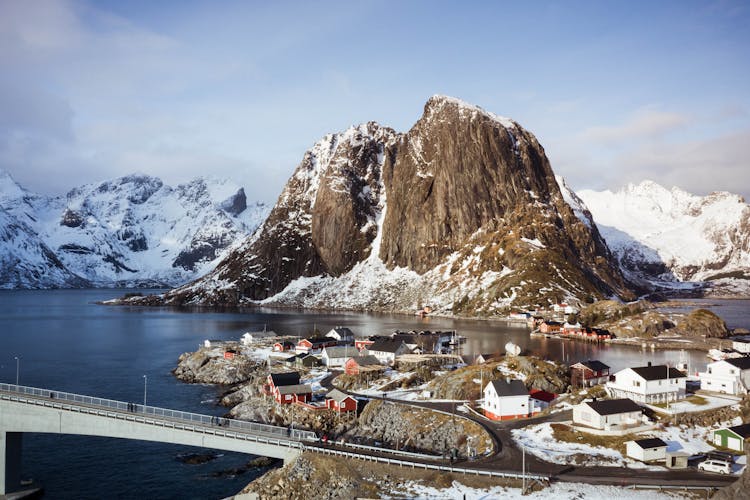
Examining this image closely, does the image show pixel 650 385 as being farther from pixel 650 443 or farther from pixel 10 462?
pixel 10 462

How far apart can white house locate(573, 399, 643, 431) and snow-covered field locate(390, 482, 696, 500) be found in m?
13.2

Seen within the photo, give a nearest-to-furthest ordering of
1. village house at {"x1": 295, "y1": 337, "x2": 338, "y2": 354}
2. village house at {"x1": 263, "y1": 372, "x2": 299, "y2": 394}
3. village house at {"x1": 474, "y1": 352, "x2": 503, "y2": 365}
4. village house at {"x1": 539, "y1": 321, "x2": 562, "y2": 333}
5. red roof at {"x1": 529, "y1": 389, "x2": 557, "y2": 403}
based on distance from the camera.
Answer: red roof at {"x1": 529, "y1": 389, "x2": 557, "y2": 403} → village house at {"x1": 263, "y1": 372, "x2": 299, "y2": 394} → village house at {"x1": 474, "y1": 352, "x2": 503, "y2": 365} → village house at {"x1": 295, "y1": 337, "x2": 338, "y2": 354} → village house at {"x1": 539, "y1": 321, "x2": 562, "y2": 333}

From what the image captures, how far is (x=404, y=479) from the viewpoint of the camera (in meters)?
45.8

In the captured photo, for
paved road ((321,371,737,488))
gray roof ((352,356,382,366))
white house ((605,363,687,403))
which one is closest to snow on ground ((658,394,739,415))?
white house ((605,363,687,403))

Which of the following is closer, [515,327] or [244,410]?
[244,410]

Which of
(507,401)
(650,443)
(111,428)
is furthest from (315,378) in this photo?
(650,443)

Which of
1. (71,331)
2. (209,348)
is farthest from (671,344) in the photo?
(71,331)

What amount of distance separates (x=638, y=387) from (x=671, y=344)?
69.7 metres

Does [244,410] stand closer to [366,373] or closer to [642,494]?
[366,373]

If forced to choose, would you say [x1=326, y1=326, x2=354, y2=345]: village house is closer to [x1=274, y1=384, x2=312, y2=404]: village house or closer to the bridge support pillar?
[x1=274, y1=384, x2=312, y2=404]: village house

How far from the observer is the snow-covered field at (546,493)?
41.0m

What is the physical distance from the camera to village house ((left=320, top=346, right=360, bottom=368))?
314ft

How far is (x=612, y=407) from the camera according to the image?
184 feet

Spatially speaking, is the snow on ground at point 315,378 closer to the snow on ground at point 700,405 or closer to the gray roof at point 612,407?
the gray roof at point 612,407
